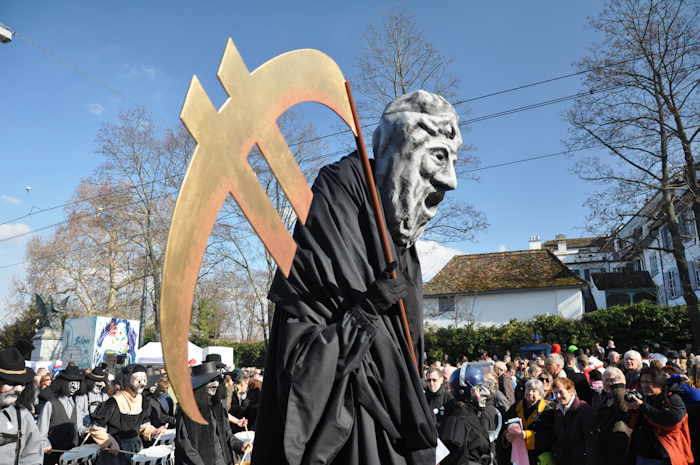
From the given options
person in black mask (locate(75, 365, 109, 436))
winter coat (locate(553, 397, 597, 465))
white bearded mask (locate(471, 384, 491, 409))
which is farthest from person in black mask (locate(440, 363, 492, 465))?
person in black mask (locate(75, 365, 109, 436))

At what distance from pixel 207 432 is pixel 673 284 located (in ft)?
127

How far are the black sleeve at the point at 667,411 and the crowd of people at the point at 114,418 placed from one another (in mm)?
4312

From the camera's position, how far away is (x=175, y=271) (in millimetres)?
1370

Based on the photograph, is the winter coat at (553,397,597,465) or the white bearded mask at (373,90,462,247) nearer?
the white bearded mask at (373,90,462,247)

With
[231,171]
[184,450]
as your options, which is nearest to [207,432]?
[184,450]

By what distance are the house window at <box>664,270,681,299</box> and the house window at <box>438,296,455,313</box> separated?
14.5m

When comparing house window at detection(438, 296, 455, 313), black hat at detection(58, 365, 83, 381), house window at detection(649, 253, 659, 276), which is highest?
house window at detection(649, 253, 659, 276)

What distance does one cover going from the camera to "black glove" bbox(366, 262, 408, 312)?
1820 millimetres

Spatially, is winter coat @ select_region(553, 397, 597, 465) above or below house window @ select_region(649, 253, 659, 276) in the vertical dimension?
below

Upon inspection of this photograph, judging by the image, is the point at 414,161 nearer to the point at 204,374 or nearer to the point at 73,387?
the point at 204,374

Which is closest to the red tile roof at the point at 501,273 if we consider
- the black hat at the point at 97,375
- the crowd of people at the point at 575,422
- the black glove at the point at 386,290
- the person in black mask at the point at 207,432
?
the black hat at the point at 97,375

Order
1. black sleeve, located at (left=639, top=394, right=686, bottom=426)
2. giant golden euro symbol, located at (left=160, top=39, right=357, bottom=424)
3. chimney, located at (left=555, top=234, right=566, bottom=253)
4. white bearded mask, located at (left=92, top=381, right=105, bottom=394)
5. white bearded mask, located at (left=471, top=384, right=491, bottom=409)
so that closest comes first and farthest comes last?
giant golden euro symbol, located at (left=160, top=39, right=357, bottom=424) → black sleeve, located at (left=639, top=394, right=686, bottom=426) → white bearded mask, located at (left=471, top=384, right=491, bottom=409) → white bearded mask, located at (left=92, top=381, right=105, bottom=394) → chimney, located at (left=555, top=234, right=566, bottom=253)

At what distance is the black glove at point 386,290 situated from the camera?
1.82m

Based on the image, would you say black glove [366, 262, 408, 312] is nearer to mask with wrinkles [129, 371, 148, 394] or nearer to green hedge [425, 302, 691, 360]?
mask with wrinkles [129, 371, 148, 394]
